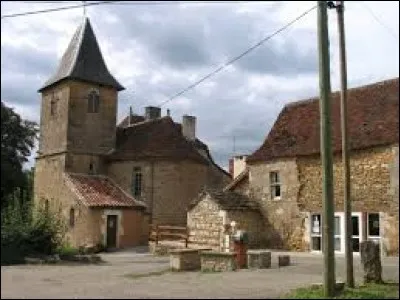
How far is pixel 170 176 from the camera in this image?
42812mm

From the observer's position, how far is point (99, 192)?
41.1m

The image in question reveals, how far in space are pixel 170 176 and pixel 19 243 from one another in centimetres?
1915

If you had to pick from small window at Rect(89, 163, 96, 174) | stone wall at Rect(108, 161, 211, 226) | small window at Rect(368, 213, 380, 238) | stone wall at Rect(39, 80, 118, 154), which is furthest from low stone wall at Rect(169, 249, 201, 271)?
stone wall at Rect(39, 80, 118, 154)

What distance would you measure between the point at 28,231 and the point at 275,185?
1286 cm

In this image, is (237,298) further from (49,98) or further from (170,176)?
(49,98)

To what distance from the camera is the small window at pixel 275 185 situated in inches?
1262

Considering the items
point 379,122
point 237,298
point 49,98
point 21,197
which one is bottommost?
point 237,298

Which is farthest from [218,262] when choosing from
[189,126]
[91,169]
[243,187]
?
[189,126]

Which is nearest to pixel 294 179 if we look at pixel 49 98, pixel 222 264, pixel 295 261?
pixel 295 261

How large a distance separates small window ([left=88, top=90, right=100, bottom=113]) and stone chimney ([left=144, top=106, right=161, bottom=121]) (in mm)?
6554

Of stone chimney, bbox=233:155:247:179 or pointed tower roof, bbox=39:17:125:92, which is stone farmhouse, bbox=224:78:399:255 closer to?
pointed tower roof, bbox=39:17:125:92

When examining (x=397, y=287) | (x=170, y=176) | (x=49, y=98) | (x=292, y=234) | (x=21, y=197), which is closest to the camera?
(x=397, y=287)

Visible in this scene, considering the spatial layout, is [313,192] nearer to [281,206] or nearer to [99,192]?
[281,206]

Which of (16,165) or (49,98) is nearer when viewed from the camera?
(16,165)
